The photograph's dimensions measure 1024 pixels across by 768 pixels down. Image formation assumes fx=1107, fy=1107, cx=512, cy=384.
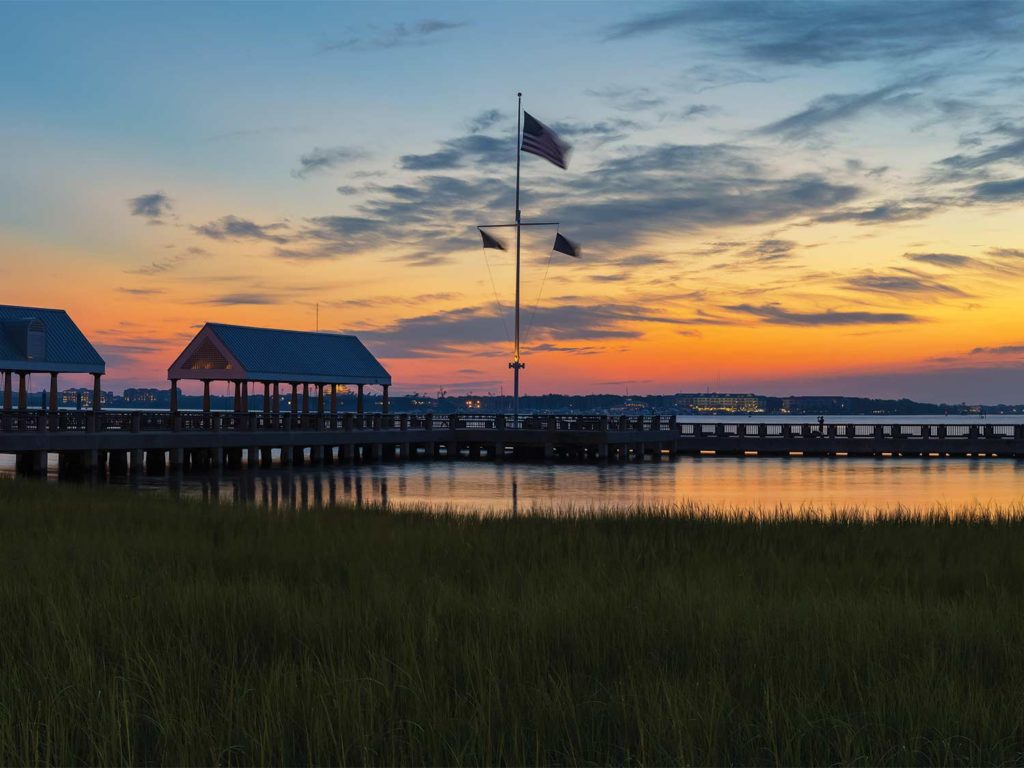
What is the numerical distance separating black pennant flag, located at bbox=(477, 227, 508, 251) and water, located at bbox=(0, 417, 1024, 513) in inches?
448

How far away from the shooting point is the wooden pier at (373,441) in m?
47.5

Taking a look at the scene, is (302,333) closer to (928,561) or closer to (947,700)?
(928,561)

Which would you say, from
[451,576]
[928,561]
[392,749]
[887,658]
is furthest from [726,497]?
[392,749]

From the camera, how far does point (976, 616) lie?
10.5m

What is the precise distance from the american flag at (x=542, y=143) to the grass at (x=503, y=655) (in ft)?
123

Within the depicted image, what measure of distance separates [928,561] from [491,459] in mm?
51781

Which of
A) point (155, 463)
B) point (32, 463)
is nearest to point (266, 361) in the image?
point (155, 463)

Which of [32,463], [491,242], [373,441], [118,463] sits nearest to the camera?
[32,463]

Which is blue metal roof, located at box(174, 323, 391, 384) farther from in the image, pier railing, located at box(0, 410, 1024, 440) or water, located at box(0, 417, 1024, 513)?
water, located at box(0, 417, 1024, 513)

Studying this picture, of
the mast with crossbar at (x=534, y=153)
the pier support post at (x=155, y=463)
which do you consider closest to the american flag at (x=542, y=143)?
the mast with crossbar at (x=534, y=153)

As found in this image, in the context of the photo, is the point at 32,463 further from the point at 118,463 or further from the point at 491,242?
the point at 491,242

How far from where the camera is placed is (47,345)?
52906 millimetres

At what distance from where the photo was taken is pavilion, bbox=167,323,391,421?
6084 cm

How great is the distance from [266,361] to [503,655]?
55.5 meters
